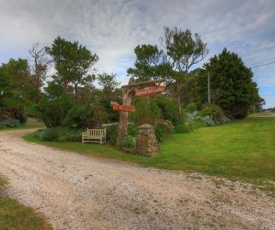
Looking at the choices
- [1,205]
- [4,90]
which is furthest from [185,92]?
[1,205]

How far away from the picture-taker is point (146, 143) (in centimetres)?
916

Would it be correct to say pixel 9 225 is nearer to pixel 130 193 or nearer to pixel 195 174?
pixel 130 193

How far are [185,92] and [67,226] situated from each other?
4495 centimetres

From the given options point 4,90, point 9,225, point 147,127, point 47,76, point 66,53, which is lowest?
point 9,225

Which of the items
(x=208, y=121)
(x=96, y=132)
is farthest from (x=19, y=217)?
(x=208, y=121)

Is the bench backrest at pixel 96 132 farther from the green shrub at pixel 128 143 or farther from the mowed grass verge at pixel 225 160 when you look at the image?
the green shrub at pixel 128 143

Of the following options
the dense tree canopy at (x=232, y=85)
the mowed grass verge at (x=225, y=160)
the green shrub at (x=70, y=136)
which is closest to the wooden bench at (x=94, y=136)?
the green shrub at (x=70, y=136)

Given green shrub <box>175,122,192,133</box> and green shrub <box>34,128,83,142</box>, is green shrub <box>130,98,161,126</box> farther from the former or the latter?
green shrub <box>34,128,83,142</box>

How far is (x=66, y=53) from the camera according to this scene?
24031mm

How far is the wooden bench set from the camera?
510 inches

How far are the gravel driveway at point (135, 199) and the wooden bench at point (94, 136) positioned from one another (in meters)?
5.65

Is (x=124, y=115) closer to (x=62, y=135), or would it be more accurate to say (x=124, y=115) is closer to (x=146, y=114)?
(x=146, y=114)

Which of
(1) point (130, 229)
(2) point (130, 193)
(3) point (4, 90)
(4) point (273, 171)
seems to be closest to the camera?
(1) point (130, 229)

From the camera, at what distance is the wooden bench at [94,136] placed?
13.0 metres
